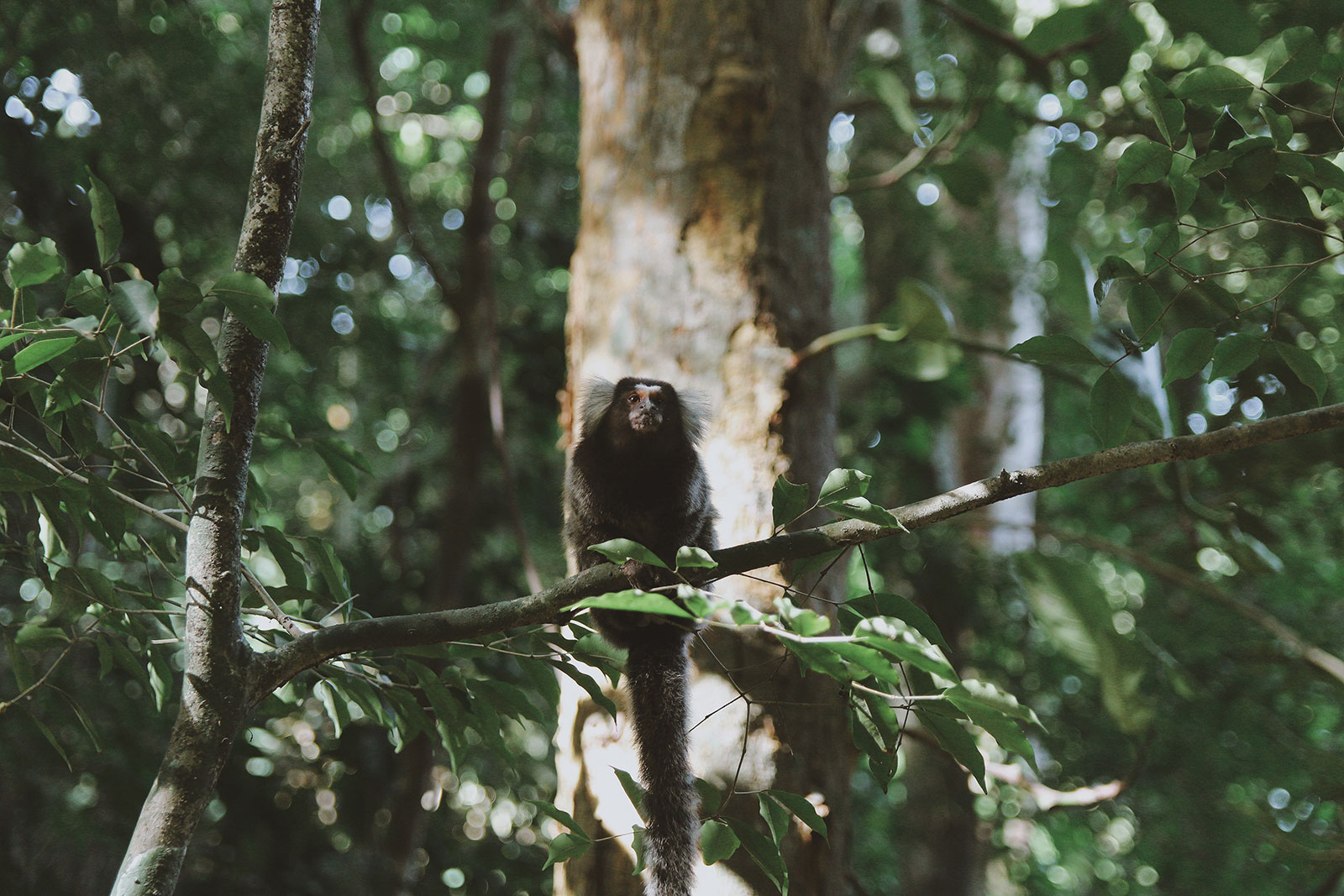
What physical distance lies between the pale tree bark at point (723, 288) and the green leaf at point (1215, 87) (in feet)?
3.24

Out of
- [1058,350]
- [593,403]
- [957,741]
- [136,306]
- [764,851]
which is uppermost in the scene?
[593,403]

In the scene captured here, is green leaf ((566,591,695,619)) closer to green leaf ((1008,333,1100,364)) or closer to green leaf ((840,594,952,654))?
green leaf ((840,594,952,654))

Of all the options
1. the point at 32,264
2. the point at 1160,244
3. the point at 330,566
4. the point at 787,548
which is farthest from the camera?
the point at 330,566

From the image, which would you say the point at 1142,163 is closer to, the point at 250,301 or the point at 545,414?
the point at 250,301

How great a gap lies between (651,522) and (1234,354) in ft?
4.19

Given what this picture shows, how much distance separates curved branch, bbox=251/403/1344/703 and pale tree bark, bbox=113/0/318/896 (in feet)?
0.21

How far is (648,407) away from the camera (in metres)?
2.06

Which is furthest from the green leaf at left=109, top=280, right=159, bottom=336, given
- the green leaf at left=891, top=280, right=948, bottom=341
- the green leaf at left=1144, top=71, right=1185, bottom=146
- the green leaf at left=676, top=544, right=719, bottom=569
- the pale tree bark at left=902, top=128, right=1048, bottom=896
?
the pale tree bark at left=902, top=128, right=1048, bottom=896

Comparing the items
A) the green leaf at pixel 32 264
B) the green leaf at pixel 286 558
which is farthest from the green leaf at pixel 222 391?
the green leaf at pixel 286 558

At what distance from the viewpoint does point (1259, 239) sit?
11.4 ft

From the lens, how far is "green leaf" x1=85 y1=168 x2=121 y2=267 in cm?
120

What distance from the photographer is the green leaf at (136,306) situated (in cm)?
96

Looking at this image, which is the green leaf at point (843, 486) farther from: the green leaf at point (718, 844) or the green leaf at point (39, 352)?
the green leaf at point (39, 352)

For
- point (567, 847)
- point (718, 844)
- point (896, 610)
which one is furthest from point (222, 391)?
point (896, 610)
